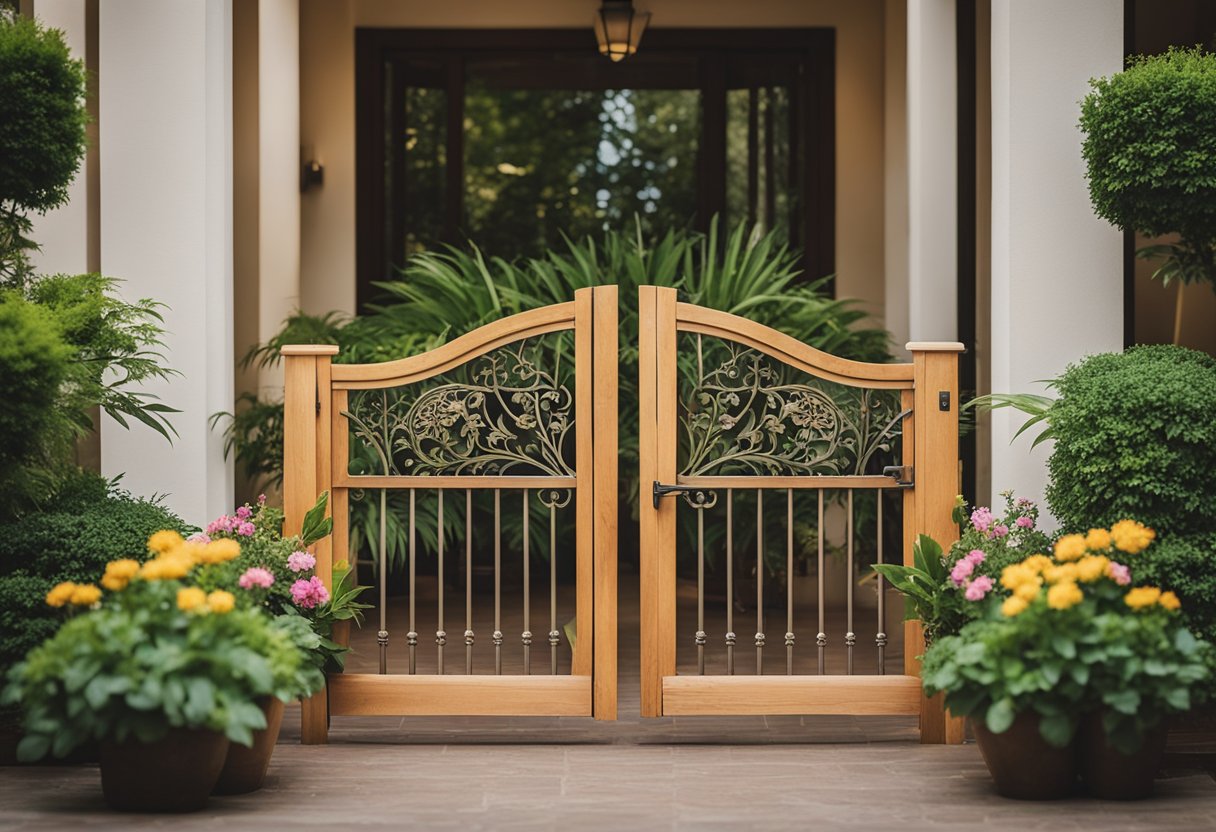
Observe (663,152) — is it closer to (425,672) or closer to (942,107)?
(942,107)

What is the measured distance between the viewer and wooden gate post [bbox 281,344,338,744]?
Result: 16.3 feet

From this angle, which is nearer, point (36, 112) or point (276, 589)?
point (36, 112)

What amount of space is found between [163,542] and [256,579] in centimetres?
32

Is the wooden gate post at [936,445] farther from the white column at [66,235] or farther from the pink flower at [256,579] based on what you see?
the white column at [66,235]

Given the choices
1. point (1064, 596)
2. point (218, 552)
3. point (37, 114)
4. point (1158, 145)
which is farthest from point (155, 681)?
point (1158, 145)

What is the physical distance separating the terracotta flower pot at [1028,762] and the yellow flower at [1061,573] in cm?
45

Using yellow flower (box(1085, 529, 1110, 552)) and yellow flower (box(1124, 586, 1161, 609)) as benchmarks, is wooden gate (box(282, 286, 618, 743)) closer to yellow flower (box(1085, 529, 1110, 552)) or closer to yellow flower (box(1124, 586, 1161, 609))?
yellow flower (box(1085, 529, 1110, 552))

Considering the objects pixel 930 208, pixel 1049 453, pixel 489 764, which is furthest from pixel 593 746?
pixel 930 208

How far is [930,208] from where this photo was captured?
672 centimetres

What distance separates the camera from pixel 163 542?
4227 mm

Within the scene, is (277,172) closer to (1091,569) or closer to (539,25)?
(539,25)

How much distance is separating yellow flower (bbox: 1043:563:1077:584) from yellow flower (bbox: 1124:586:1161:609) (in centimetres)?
17

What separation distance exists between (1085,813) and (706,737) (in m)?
1.49

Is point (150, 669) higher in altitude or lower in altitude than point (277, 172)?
lower
